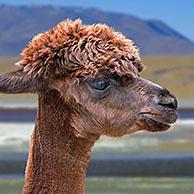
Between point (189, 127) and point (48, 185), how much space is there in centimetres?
1701

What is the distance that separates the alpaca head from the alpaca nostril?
32 mm

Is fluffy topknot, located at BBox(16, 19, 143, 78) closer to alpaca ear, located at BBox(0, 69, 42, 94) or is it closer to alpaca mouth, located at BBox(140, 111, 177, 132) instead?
alpaca ear, located at BBox(0, 69, 42, 94)

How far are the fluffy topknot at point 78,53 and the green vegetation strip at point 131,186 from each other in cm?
650

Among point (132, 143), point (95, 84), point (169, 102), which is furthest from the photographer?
point (132, 143)

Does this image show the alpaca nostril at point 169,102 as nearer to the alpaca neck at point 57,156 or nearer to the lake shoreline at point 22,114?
the alpaca neck at point 57,156

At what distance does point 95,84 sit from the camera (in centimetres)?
379

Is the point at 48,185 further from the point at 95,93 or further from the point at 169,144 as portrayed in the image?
the point at 169,144

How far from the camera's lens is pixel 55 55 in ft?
12.5

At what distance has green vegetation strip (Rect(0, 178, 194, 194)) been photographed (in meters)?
10.7

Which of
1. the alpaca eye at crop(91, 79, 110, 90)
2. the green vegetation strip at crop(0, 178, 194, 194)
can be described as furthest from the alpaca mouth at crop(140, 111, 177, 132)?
the green vegetation strip at crop(0, 178, 194, 194)

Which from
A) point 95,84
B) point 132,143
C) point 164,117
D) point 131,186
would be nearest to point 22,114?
point 132,143

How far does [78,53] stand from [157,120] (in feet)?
1.45

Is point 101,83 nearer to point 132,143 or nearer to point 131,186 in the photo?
point 131,186

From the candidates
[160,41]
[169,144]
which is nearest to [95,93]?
[169,144]
